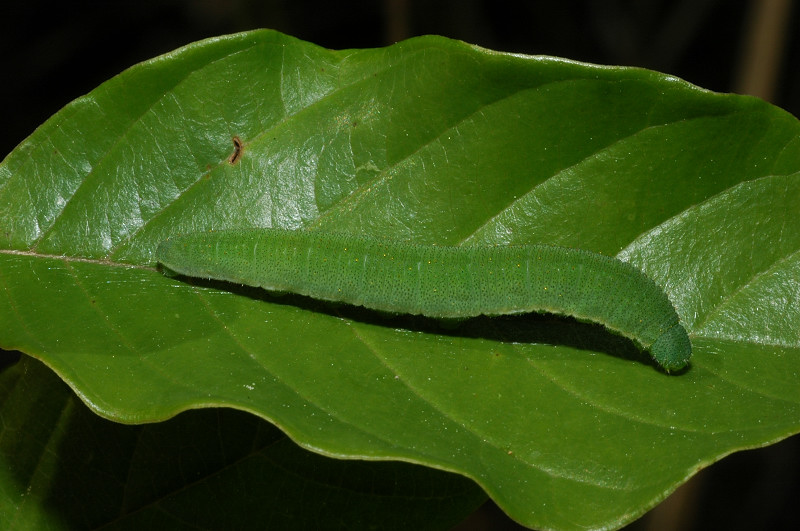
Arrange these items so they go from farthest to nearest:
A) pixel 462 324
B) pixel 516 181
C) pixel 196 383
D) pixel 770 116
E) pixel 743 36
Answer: pixel 743 36
pixel 462 324
pixel 516 181
pixel 770 116
pixel 196 383

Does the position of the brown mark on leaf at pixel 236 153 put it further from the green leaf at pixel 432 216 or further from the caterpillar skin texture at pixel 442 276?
the caterpillar skin texture at pixel 442 276

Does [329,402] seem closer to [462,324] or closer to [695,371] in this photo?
[462,324]

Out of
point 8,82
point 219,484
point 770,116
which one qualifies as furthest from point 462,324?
point 8,82

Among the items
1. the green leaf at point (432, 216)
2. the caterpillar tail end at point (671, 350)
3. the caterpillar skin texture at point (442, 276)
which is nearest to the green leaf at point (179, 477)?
the green leaf at point (432, 216)

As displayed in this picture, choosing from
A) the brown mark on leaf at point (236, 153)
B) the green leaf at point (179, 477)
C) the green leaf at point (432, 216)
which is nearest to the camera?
the green leaf at point (432, 216)

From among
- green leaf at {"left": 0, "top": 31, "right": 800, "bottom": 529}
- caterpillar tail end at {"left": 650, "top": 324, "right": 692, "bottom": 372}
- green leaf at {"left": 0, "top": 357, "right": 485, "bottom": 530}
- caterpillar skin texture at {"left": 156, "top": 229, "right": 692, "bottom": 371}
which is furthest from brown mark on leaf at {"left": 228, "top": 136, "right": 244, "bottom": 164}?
caterpillar tail end at {"left": 650, "top": 324, "right": 692, "bottom": 372}

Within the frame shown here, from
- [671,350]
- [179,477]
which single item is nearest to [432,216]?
[671,350]
